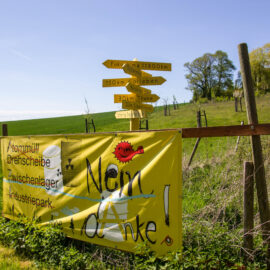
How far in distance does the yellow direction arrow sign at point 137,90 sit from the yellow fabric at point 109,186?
3.41 feet

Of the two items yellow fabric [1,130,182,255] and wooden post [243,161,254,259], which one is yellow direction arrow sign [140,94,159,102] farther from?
wooden post [243,161,254,259]

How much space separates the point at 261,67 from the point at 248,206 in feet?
197

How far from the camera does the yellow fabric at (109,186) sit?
3068 mm

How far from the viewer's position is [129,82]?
445 cm

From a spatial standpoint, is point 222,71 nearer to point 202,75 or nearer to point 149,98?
point 202,75

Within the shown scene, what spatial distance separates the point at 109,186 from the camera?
3.56 metres

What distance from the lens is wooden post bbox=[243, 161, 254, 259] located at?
3084mm

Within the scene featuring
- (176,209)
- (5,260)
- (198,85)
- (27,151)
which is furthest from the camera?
(198,85)

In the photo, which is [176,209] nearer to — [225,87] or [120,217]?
[120,217]

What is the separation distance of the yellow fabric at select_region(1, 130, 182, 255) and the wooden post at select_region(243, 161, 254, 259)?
0.82 m

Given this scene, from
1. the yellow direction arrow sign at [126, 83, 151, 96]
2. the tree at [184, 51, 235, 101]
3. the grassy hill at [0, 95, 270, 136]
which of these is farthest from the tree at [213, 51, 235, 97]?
the yellow direction arrow sign at [126, 83, 151, 96]

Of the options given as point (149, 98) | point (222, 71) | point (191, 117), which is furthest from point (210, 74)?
point (149, 98)

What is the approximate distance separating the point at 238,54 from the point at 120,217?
8.50ft

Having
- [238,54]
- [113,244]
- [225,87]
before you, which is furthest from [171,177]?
[225,87]
